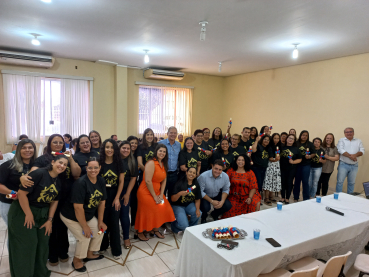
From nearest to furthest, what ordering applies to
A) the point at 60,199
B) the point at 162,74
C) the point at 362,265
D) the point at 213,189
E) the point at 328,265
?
1. the point at 328,265
2. the point at 362,265
3. the point at 60,199
4. the point at 213,189
5. the point at 162,74

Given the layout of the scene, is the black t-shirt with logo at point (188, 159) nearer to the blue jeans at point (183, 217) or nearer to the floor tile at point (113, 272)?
the blue jeans at point (183, 217)

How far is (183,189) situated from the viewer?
3.26m

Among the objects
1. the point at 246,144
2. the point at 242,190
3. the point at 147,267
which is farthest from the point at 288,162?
the point at 147,267

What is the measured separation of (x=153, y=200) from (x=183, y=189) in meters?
0.42

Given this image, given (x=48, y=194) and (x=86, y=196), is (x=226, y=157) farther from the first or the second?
(x=48, y=194)

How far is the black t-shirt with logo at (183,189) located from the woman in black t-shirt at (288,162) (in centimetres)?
209

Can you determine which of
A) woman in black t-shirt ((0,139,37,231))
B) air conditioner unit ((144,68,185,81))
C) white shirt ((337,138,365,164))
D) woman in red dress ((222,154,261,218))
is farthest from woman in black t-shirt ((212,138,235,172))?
air conditioner unit ((144,68,185,81))

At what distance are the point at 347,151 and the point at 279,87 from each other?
2511mm

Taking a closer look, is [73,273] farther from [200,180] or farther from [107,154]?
[200,180]

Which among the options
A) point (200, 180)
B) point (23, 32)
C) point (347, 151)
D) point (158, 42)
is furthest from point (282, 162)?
point (23, 32)

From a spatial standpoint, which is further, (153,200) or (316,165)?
(316,165)

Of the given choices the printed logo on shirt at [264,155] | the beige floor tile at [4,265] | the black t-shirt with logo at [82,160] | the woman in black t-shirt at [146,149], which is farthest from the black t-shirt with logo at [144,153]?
the printed logo on shirt at [264,155]

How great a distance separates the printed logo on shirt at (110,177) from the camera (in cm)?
265

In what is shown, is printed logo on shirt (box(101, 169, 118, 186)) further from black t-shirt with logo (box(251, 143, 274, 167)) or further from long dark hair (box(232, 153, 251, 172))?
black t-shirt with logo (box(251, 143, 274, 167))
